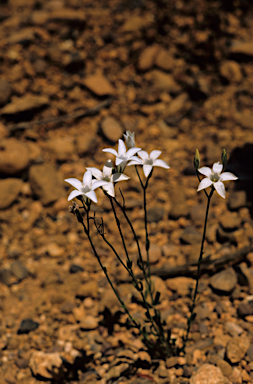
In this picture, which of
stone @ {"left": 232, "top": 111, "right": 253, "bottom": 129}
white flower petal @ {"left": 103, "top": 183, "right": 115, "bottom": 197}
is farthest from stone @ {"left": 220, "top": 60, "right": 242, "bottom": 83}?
white flower petal @ {"left": 103, "top": 183, "right": 115, "bottom": 197}

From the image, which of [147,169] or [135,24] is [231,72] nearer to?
[135,24]

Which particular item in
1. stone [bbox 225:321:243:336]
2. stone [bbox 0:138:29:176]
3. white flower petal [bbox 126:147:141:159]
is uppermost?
white flower petal [bbox 126:147:141:159]

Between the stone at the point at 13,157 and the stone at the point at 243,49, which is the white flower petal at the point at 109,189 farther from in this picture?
the stone at the point at 243,49

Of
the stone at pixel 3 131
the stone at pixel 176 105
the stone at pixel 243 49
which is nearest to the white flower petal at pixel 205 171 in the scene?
the stone at pixel 176 105

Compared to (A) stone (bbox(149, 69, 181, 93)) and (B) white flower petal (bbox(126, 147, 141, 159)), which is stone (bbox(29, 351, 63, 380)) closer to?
(B) white flower petal (bbox(126, 147, 141, 159))

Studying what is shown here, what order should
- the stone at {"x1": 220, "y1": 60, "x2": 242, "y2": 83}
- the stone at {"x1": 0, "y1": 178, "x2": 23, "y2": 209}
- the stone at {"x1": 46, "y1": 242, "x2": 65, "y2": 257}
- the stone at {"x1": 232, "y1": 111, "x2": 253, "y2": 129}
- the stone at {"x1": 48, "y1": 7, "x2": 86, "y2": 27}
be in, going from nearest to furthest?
1. the stone at {"x1": 46, "y1": 242, "x2": 65, "y2": 257}
2. the stone at {"x1": 0, "y1": 178, "x2": 23, "y2": 209}
3. the stone at {"x1": 232, "y1": 111, "x2": 253, "y2": 129}
4. the stone at {"x1": 220, "y1": 60, "x2": 242, "y2": 83}
5. the stone at {"x1": 48, "y1": 7, "x2": 86, "y2": 27}

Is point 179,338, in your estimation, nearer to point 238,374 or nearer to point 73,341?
point 238,374
